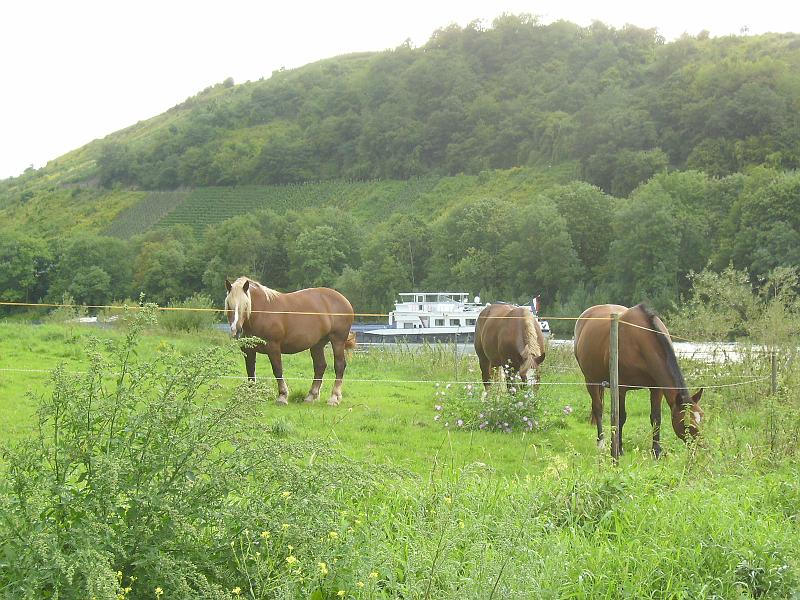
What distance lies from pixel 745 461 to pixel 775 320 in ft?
17.9

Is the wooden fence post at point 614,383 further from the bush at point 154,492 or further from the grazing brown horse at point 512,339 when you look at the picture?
the bush at point 154,492

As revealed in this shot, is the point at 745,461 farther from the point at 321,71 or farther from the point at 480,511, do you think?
the point at 321,71

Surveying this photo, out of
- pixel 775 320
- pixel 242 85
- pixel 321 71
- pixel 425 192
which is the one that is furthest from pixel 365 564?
pixel 242 85

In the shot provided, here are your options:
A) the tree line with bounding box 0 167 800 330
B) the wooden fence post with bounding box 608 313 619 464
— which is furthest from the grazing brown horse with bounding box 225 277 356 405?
the tree line with bounding box 0 167 800 330

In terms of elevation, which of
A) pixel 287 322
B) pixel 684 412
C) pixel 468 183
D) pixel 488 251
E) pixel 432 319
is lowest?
pixel 684 412

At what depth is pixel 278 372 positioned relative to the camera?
10758mm

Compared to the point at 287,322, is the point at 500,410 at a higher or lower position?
lower

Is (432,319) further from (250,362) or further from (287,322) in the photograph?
(250,362)

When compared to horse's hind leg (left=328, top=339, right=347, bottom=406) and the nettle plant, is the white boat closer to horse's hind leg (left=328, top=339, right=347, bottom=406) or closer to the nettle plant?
horse's hind leg (left=328, top=339, right=347, bottom=406)

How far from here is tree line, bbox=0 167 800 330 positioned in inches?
1683

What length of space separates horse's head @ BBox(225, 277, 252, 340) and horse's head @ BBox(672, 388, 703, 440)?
5592 mm

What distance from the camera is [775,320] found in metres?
10.9

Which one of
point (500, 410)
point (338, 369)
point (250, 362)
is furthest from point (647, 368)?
point (250, 362)

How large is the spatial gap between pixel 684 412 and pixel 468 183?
74196mm
